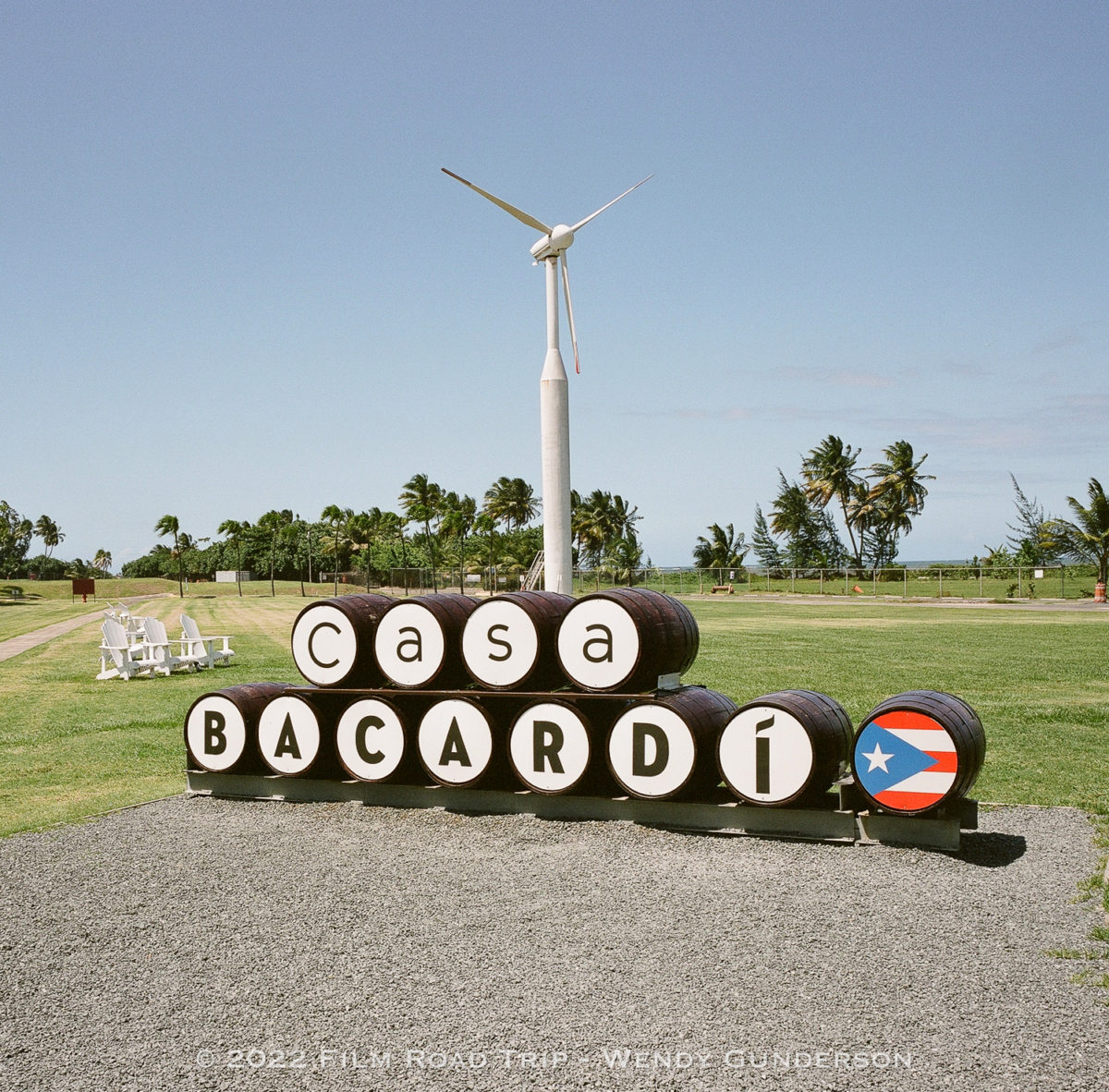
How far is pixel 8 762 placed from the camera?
35.0ft

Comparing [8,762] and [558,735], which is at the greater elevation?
[558,735]

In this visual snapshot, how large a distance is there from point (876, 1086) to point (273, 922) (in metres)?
3.24

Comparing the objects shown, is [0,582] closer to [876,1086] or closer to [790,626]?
[790,626]

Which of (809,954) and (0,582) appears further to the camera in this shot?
(0,582)

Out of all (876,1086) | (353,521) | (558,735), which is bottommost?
(876,1086)

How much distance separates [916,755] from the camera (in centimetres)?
671

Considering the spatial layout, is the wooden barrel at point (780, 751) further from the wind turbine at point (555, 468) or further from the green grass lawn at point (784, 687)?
the wind turbine at point (555, 468)

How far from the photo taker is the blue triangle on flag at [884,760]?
6.72 m

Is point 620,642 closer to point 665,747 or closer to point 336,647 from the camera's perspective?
point 665,747

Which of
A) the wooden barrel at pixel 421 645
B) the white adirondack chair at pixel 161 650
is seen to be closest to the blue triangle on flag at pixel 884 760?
the wooden barrel at pixel 421 645

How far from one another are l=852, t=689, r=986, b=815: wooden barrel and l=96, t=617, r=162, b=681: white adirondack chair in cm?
1589

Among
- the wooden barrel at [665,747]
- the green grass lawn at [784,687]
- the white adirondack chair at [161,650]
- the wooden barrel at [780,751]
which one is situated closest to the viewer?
the wooden barrel at [780,751]

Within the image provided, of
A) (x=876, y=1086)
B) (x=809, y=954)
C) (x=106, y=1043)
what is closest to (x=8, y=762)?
(x=106, y=1043)

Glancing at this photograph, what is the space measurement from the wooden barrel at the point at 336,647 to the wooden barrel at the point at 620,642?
5.92 feet
